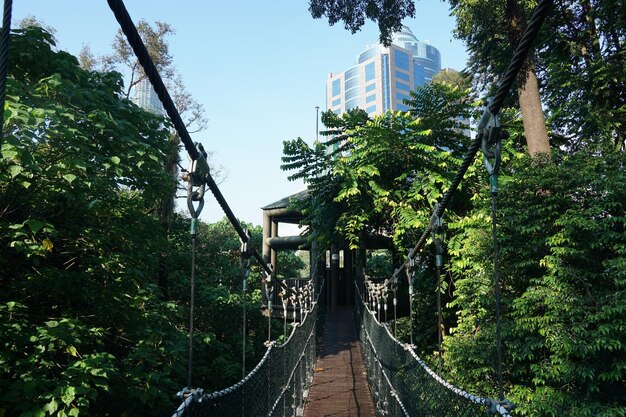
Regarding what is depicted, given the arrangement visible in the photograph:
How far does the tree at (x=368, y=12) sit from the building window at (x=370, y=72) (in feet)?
322

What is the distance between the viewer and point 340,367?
8750 mm

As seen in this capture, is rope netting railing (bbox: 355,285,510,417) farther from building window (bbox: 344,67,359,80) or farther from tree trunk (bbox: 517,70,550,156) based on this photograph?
building window (bbox: 344,67,359,80)

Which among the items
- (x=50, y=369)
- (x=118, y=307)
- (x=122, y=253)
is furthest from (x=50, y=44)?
(x=50, y=369)

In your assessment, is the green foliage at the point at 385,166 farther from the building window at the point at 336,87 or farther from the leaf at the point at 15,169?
the building window at the point at 336,87

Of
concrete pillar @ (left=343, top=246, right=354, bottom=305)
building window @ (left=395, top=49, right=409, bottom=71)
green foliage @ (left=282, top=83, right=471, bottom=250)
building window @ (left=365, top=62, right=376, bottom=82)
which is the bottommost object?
concrete pillar @ (left=343, top=246, right=354, bottom=305)

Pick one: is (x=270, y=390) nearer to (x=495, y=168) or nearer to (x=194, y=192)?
(x=194, y=192)

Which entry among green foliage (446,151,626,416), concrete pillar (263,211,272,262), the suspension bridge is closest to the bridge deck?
the suspension bridge

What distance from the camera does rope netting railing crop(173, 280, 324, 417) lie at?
8.89 ft

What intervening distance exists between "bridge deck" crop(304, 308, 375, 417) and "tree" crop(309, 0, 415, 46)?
21.8 feet

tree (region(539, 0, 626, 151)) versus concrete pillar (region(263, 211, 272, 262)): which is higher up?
tree (region(539, 0, 626, 151))

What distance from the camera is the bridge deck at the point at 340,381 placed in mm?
6363

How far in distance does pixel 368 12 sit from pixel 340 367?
23.5ft

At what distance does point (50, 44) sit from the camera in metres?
7.36

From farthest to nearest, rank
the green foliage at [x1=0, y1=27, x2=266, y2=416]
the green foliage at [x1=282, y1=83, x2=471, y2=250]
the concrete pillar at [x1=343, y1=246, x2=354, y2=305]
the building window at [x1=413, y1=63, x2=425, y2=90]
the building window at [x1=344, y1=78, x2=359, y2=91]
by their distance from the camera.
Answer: the building window at [x1=413, y1=63, x2=425, y2=90], the building window at [x1=344, y1=78, x2=359, y2=91], the concrete pillar at [x1=343, y1=246, x2=354, y2=305], the green foliage at [x1=282, y1=83, x2=471, y2=250], the green foliage at [x1=0, y1=27, x2=266, y2=416]
